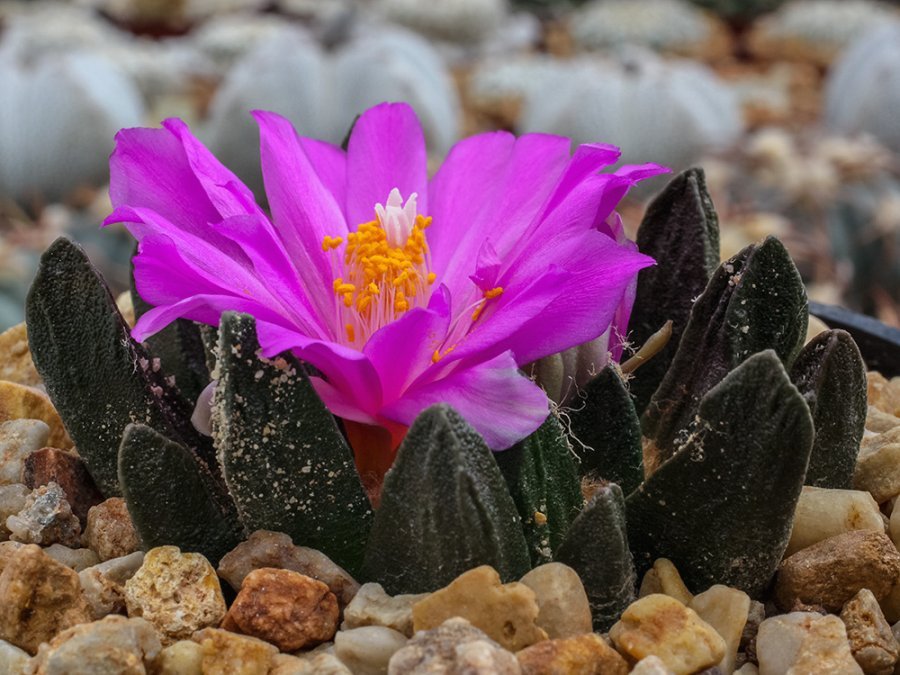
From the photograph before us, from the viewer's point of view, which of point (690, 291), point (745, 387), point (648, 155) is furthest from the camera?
point (648, 155)

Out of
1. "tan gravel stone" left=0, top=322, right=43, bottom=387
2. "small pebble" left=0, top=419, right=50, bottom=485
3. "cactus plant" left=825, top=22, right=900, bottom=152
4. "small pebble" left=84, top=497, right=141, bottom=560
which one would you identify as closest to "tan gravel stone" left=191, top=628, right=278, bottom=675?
"small pebble" left=84, top=497, right=141, bottom=560

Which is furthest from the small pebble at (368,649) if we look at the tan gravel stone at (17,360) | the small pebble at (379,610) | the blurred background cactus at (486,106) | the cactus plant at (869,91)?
the cactus plant at (869,91)

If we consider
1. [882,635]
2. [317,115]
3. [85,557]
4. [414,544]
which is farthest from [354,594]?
[317,115]

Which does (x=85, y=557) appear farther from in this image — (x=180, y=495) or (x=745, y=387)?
(x=745, y=387)

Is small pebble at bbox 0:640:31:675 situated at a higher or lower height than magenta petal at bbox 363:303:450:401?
lower

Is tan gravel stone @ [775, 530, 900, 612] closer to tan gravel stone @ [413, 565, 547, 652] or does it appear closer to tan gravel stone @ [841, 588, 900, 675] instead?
tan gravel stone @ [841, 588, 900, 675]

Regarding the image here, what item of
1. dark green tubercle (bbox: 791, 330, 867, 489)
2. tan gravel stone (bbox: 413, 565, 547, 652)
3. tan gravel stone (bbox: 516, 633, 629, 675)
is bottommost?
tan gravel stone (bbox: 516, 633, 629, 675)
